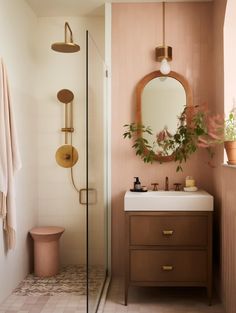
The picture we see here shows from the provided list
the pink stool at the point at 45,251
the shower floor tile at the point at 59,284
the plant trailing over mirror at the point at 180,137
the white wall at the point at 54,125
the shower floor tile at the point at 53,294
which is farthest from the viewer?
the white wall at the point at 54,125

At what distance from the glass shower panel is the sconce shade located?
1.67 ft

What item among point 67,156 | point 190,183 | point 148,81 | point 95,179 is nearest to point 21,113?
point 67,156

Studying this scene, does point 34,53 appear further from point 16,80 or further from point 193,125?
point 193,125

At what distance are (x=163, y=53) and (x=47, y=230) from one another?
1.90 m

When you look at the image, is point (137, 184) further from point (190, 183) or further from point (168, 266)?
point (168, 266)

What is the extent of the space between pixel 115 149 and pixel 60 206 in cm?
82

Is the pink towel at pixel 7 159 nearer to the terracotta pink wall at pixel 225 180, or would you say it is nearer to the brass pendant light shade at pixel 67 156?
the brass pendant light shade at pixel 67 156

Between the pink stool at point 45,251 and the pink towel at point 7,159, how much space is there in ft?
1.79

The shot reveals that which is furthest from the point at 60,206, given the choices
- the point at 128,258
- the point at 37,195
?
the point at 128,258

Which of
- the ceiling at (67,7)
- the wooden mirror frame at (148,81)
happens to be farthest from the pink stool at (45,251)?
the ceiling at (67,7)

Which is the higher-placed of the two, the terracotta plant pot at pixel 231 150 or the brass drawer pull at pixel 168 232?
the terracotta plant pot at pixel 231 150

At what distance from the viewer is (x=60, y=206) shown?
3691mm

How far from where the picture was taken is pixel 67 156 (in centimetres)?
366

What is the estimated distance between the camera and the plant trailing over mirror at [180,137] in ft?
10.3
